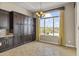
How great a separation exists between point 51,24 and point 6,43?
3.39 meters

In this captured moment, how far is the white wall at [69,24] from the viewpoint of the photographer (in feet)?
17.1

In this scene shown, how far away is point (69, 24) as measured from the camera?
212 inches

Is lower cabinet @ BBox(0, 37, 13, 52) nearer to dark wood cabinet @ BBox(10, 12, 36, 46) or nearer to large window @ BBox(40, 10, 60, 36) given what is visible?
dark wood cabinet @ BBox(10, 12, 36, 46)

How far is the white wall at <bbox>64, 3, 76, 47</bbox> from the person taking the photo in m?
5.21

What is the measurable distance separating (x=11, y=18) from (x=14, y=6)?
0.83 meters

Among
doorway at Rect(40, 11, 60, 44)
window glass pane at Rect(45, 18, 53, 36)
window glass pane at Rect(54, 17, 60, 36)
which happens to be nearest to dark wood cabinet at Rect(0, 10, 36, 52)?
doorway at Rect(40, 11, 60, 44)

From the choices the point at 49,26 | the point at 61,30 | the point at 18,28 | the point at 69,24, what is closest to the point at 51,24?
the point at 49,26

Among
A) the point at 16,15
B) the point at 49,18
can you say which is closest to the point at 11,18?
the point at 16,15

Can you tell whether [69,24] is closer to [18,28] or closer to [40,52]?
[40,52]

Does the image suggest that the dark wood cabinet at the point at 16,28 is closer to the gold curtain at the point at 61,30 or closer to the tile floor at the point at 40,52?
the tile floor at the point at 40,52

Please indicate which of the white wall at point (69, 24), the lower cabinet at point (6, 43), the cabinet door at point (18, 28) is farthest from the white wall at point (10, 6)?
the white wall at point (69, 24)

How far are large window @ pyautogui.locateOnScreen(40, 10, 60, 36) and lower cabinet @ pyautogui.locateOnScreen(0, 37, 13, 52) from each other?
9.61 ft

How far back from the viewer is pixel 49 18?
21.7 ft

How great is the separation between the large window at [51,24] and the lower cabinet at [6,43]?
2930mm
